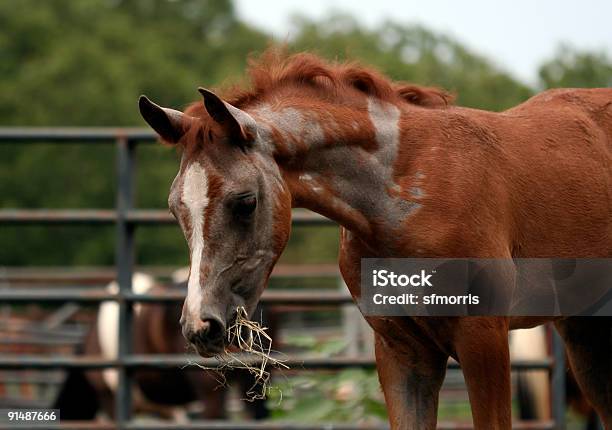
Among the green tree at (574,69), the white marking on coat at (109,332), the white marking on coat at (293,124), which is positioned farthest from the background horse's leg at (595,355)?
the green tree at (574,69)

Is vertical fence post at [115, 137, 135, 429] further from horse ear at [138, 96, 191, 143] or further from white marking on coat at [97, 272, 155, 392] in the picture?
white marking on coat at [97, 272, 155, 392]

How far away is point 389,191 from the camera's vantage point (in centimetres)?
349

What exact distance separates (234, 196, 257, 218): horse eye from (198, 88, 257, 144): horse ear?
18 cm

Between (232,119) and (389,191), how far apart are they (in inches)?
22.9

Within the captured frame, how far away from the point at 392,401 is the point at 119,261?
8.08ft

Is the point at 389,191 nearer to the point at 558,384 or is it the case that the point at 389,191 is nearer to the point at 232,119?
the point at 232,119

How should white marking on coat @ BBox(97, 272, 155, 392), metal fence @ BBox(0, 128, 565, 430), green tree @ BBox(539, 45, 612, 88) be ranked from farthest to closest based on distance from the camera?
green tree @ BBox(539, 45, 612, 88) → white marking on coat @ BBox(97, 272, 155, 392) → metal fence @ BBox(0, 128, 565, 430)

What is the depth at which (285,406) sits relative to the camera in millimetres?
5969

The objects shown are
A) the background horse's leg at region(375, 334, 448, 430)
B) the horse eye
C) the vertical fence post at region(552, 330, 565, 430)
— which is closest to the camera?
the horse eye

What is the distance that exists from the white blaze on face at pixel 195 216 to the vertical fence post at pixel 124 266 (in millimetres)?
2569

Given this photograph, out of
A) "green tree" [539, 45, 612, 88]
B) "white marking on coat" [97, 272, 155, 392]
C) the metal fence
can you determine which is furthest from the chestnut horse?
"green tree" [539, 45, 612, 88]

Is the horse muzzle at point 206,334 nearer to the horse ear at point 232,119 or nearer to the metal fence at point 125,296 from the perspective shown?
the horse ear at point 232,119

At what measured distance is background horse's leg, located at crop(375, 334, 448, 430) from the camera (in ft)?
12.1

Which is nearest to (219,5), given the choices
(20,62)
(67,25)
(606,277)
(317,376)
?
(67,25)
